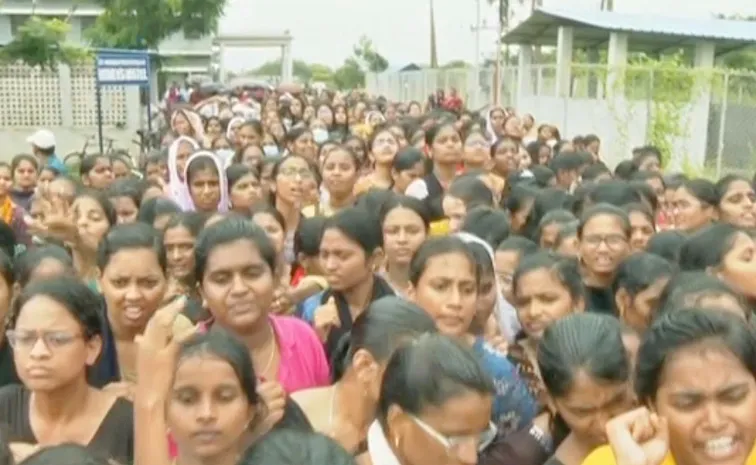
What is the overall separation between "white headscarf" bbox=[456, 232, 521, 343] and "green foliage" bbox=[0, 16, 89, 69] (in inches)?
686

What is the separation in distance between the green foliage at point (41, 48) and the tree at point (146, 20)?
24.6 ft

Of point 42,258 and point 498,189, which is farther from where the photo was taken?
point 498,189

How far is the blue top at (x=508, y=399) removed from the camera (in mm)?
3297

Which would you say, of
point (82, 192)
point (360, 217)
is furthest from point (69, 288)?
point (82, 192)

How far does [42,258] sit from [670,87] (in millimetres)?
11485

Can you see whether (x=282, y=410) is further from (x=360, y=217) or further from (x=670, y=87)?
(x=670, y=87)

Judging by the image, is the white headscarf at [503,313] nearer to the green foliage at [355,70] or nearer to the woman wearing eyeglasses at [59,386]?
the woman wearing eyeglasses at [59,386]

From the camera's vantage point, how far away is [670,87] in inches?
567

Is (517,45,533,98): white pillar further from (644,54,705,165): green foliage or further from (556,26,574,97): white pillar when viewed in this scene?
(644,54,705,165): green foliage

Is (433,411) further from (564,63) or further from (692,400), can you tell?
(564,63)

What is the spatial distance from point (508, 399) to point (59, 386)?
1.34m

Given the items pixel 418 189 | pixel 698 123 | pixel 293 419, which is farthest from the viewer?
pixel 698 123

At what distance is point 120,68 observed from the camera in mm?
13078

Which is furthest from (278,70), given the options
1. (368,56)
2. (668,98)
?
(668,98)
